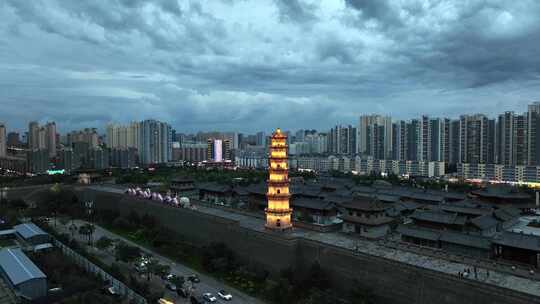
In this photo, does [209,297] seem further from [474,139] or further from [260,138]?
[260,138]

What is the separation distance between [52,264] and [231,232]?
442 inches

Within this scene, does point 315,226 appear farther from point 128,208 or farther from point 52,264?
point 128,208

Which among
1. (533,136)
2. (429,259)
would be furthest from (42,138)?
(533,136)

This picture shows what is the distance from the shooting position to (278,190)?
89.4 ft

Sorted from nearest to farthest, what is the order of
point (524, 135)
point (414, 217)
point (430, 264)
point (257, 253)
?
point (430, 264), point (257, 253), point (414, 217), point (524, 135)

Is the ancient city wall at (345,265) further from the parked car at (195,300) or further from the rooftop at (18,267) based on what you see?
the rooftop at (18,267)

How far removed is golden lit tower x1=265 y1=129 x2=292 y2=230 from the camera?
26562mm

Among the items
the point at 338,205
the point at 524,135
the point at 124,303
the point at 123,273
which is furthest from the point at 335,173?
the point at 124,303

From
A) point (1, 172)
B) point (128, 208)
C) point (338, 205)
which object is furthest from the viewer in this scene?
point (1, 172)

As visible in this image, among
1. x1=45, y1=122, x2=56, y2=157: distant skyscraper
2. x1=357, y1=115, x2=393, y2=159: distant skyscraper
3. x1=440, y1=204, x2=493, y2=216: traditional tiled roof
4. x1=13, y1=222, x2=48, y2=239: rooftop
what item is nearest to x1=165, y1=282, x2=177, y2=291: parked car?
x1=13, y1=222, x2=48, y2=239: rooftop

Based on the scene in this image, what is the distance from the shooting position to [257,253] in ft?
83.9

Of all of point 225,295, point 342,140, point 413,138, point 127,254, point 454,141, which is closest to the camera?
point 225,295

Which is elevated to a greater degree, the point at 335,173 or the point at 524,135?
the point at 524,135

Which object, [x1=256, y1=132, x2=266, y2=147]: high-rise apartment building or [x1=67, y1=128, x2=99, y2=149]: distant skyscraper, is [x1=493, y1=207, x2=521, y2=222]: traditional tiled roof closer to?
[x1=67, y1=128, x2=99, y2=149]: distant skyscraper
